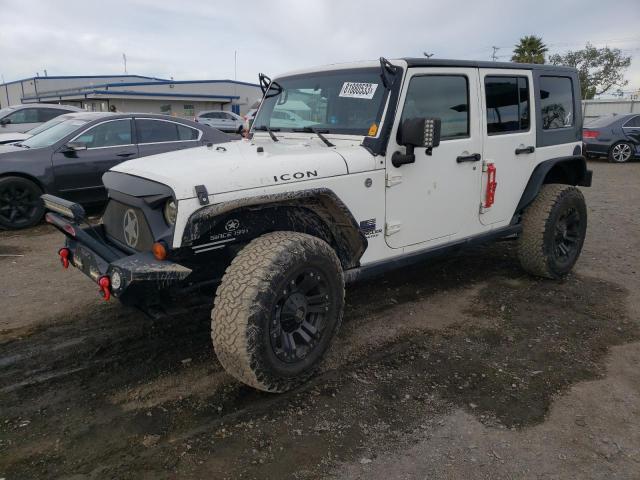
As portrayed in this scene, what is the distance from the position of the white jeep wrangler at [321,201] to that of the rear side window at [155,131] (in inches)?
146

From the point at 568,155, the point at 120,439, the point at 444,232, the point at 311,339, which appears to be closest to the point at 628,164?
the point at 568,155

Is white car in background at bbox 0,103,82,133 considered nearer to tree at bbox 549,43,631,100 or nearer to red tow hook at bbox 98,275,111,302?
red tow hook at bbox 98,275,111,302

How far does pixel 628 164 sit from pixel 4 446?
17.0 m

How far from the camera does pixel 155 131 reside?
7.79 metres

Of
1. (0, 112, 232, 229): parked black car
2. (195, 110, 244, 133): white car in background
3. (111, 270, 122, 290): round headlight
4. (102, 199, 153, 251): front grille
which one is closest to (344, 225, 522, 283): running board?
(102, 199, 153, 251): front grille

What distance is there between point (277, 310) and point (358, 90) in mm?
1797

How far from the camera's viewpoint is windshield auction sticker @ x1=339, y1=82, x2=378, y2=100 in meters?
3.61

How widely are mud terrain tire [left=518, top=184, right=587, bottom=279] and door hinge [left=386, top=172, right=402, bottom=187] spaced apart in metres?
1.92

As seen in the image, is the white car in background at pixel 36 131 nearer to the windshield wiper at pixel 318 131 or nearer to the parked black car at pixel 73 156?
the parked black car at pixel 73 156

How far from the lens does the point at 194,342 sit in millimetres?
3771

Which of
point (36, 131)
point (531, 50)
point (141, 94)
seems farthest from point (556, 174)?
point (531, 50)

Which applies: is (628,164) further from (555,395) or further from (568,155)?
(555,395)

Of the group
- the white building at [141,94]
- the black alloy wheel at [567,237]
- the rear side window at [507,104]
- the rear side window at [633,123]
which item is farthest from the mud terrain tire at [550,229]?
the white building at [141,94]

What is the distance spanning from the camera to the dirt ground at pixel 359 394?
2518 millimetres
